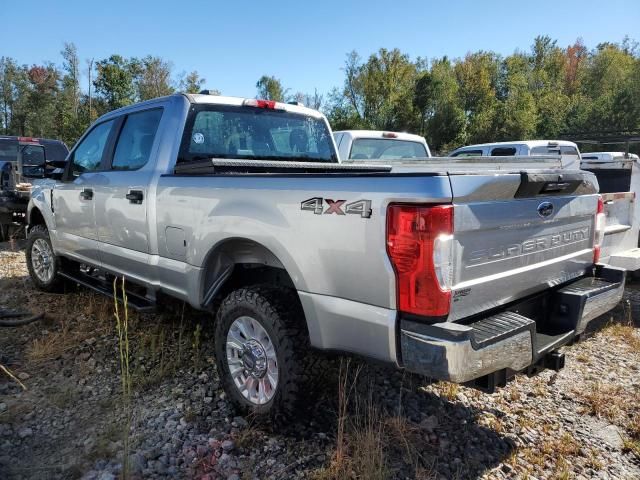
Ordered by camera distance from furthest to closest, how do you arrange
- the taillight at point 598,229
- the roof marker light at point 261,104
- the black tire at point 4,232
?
the black tire at point 4,232 → the roof marker light at point 261,104 → the taillight at point 598,229

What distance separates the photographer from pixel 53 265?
567 centimetres

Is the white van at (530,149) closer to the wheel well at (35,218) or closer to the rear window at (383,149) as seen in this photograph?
the rear window at (383,149)

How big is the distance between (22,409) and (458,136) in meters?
33.3

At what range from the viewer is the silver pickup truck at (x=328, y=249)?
Answer: 7.33 feet

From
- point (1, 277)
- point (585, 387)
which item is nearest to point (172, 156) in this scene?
point (585, 387)

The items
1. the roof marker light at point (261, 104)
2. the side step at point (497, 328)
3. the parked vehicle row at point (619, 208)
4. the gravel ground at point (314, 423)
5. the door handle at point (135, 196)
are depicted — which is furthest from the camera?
the parked vehicle row at point (619, 208)

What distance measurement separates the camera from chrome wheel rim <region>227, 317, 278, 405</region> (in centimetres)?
294

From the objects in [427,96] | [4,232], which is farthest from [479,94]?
[4,232]

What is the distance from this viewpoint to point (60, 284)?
18.9ft

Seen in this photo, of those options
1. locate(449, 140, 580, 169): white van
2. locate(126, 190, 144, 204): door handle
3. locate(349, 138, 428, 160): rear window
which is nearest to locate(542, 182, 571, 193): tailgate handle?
locate(126, 190, 144, 204): door handle

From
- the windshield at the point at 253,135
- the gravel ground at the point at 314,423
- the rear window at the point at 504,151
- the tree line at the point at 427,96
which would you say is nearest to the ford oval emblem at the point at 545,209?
the gravel ground at the point at 314,423

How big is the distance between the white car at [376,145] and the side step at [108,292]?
415cm

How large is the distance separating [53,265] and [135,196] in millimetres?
2457

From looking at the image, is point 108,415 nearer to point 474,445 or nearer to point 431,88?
point 474,445
